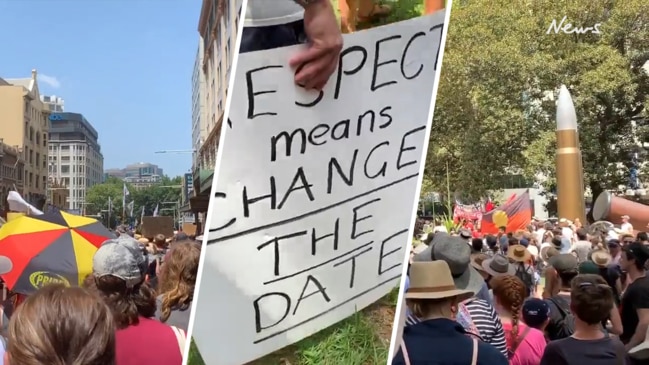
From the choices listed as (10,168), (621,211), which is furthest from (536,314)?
(10,168)

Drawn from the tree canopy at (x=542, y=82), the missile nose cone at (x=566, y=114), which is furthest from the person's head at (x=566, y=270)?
the tree canopy at (x=542, y=82)

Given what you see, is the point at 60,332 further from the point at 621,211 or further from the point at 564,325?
the point at 621,211

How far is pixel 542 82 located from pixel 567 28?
A: 7.21ft

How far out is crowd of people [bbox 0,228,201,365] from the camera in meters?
1.53

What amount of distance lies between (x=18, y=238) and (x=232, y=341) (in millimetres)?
3406

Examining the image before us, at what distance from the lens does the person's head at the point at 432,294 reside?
2.57 m

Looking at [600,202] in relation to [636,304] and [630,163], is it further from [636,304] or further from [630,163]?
[636,304]

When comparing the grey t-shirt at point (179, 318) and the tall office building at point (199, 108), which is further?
the tall office building at point (199, 108)

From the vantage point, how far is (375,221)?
1956 millimetres

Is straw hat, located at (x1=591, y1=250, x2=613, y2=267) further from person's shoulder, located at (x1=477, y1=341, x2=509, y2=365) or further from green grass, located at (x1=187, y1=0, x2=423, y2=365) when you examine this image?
green grass, located at (x1=187, y1=0, x2=423, y2=365)

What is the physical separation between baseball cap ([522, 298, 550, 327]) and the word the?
22702mm

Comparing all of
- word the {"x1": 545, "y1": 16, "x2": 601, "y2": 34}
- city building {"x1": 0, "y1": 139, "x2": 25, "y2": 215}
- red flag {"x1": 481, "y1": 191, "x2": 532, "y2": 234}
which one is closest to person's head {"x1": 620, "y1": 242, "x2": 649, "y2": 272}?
red flag {"x1": 481, "y1": 191, "x2": 532, "y2": 234}

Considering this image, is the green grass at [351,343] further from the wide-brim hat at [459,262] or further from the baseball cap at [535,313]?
the baseball cap at [535,313]

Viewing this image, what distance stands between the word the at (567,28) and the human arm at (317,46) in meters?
24.8
